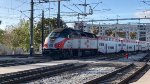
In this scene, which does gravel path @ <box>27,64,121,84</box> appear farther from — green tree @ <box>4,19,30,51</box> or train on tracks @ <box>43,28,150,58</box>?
green tree @ <box>4,19,30,51</box>

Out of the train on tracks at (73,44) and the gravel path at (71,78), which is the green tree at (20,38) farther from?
the gravel path at (71,78)

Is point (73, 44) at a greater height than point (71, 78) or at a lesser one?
greater

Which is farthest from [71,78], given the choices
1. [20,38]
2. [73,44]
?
[20,38]

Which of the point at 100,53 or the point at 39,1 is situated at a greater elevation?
the point at 39,1

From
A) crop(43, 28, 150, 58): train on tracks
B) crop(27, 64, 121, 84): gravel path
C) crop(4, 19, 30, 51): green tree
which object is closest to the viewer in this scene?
crop(27, 64, 121, 84): gravel path

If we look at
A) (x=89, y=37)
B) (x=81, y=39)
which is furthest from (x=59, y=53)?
(x=89, y=37)

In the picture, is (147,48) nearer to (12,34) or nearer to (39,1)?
(12,34)

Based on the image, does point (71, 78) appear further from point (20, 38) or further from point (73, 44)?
point (20, 38)

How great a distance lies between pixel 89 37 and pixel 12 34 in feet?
171

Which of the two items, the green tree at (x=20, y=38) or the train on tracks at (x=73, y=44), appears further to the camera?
the green tree at (x=20, y=38)

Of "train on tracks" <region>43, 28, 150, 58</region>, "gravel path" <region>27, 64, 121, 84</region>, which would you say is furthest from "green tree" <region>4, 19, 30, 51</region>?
"gravel path" <region>27, 64, 121, 84</region>

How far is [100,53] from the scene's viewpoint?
5531 centimetres

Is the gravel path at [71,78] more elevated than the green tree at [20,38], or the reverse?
the green tree at [20,38]

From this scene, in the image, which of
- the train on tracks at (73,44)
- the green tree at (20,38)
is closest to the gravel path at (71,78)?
the train on tracks at (73,44)
